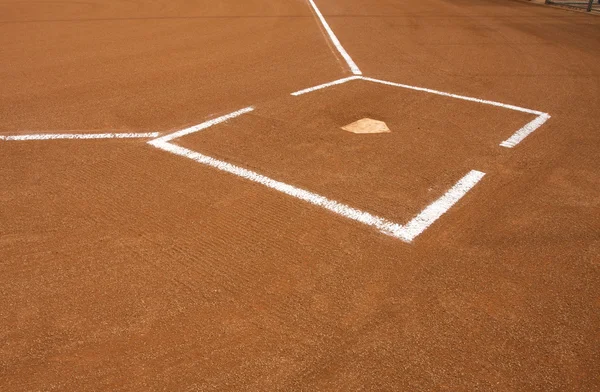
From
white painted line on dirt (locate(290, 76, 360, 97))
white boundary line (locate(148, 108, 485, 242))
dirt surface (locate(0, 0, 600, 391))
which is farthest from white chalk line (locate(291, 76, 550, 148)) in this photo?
white boundary line (locate(148, 108, 485, 242))

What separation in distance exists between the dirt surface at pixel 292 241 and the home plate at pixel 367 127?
0.16m

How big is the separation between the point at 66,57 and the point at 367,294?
7.29 metres

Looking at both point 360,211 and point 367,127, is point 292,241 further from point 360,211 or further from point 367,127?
point 367,127

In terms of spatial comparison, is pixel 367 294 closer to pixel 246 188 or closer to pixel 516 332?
pixel 516 332

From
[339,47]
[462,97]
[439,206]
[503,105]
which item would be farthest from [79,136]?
[339,47]

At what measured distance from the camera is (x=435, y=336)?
269 centimetres

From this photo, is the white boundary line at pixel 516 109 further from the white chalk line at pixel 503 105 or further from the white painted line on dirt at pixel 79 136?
the white painted line on dirt at pixel 79 136

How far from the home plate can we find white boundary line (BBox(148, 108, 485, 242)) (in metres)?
1.28

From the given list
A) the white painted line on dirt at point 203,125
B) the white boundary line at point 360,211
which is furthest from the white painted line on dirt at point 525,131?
the white painted line on dirt at point 203,125

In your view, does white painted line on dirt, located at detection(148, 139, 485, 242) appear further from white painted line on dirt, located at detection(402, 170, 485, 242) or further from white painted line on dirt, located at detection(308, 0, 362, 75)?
white painted line on dirt, located at detection(308, 0, 362, 75)

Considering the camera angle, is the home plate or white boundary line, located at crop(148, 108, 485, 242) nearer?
white boundary line, located at crop(148, 108, 485, 242)

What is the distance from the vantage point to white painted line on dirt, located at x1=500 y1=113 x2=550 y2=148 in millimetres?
5051

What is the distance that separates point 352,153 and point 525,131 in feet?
6.94

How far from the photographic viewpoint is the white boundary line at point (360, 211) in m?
3.61
